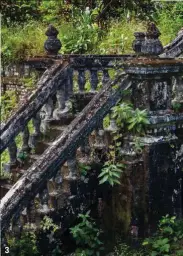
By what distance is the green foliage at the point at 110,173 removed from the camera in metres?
6.46

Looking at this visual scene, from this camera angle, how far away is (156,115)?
6.74m

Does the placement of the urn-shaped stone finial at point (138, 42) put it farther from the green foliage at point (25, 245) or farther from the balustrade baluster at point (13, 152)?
the green foliage at point (25, 245)

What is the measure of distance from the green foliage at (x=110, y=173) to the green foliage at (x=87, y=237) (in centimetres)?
47

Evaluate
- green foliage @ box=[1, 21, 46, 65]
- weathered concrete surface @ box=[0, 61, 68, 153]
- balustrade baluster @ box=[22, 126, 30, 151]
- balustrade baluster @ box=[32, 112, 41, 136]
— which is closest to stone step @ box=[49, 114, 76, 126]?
balustrade baluster @ box=[32, 112, 41, 136]

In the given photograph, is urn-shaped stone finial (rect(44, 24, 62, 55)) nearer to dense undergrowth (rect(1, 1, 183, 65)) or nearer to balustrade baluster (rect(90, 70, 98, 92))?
balustrade baluster (rect(90, 70, 98, 92))

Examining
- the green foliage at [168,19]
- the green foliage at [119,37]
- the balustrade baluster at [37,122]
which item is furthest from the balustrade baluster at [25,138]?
the green foliage at [168,19]

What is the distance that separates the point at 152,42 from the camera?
6.73 meters

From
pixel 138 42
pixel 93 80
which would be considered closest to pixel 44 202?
pixel 93 80

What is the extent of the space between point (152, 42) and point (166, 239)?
97.9 inches

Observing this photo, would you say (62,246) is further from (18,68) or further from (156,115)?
(18,68)

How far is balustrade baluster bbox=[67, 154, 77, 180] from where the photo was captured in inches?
252

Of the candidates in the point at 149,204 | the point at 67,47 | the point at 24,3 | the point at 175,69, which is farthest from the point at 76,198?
the point at 24,3

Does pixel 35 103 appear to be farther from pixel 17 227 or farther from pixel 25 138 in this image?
pixel 17 227

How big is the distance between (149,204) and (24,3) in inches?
364
